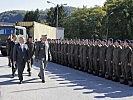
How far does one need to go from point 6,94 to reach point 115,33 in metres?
55.1

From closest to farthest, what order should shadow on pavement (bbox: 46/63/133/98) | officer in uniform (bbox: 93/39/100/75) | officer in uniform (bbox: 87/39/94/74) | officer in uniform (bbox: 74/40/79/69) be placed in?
1. shadow on pavement (bbox: 46/63/133/98)
2. officer in uniform (bbox: 93/39/100/75)
3. officer in uniform (bbox: 87/39/94/74)
4. officer in uniform (bbox: 74/40/79/69)

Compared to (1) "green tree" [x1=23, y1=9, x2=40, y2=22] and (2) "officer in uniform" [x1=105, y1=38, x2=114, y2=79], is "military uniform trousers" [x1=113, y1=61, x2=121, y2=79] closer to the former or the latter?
(2) "officer in uniform" [x1=105, y1=38, x2=114, y2=79]

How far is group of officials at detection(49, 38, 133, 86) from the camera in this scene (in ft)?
45.1

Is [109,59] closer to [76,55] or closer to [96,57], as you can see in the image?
[96,57]

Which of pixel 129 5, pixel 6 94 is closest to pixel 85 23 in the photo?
pixel 129 5

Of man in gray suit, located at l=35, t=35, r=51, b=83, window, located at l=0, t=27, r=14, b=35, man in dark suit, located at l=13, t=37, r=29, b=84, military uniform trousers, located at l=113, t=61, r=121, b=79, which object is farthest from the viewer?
window, located at l=0, t=27, r=14, b=35

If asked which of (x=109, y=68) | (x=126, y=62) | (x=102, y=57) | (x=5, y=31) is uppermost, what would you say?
(x=5, y=31)

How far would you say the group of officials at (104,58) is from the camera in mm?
13741

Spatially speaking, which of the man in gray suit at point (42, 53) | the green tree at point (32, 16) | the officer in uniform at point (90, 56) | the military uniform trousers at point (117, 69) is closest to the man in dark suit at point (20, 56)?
the man in gray suit at point (42, 53)

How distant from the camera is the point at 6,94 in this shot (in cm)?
1131

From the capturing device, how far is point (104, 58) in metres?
15.7

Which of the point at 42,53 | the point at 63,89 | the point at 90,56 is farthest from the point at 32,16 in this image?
the point at 63,89

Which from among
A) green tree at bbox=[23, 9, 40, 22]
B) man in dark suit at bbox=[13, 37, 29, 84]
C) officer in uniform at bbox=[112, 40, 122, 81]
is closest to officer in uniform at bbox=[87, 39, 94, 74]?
officer in uniform at bbox=[112, 40, 122, 81]

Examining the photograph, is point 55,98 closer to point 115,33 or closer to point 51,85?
point 51,85
